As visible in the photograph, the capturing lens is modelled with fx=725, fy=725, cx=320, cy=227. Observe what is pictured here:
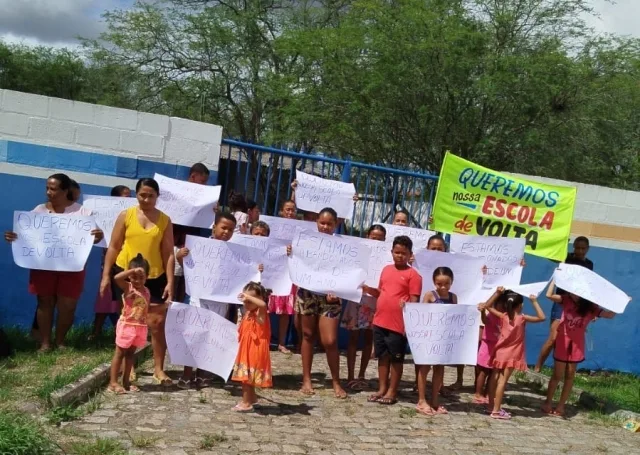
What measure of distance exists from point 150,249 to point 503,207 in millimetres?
3639

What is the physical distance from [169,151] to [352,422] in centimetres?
371

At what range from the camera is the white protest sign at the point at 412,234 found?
757 cm

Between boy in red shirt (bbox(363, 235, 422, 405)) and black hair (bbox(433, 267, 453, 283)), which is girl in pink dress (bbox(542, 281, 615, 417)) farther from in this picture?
boy in red shirt (bbox(363, 235, 422, 405))

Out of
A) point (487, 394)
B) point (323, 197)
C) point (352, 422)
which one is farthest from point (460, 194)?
point (352, 422)

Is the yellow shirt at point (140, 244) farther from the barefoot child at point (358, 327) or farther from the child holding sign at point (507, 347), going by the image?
the child holding sign at point (507, 347)

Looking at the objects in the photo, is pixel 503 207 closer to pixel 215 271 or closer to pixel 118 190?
pixel 215 271

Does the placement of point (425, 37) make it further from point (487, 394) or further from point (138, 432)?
point (138, 432)

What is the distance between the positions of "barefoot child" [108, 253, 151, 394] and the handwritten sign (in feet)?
9.06

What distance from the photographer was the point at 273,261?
253 inches

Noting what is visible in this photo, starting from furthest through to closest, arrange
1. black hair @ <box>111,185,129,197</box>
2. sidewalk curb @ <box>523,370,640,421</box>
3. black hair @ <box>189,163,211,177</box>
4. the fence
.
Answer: the fence
black hair @ <box>111,185,129,197</box>
black hair @ <box>189,163,211,177</box>
sidewalk curb @ <box>523,370,640,421</box>

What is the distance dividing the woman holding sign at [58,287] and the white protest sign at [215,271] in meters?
1.22

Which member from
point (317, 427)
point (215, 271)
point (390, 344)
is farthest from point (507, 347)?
point (215, 271)

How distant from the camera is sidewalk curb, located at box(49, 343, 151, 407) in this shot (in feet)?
16.8

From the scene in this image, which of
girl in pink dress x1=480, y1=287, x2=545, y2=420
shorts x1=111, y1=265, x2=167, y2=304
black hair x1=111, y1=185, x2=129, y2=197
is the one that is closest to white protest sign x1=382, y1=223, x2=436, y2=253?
girl in pink dress x1=480, y1=287, x2=545, y2=420
